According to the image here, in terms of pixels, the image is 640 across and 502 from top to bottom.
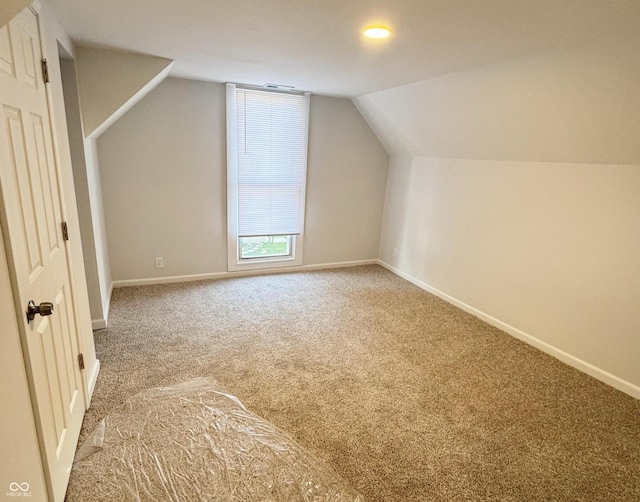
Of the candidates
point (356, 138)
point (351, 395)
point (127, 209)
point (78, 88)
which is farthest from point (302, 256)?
point (78, 88)

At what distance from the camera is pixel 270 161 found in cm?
396

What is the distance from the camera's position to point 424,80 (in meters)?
2.81

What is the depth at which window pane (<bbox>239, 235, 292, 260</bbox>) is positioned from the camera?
4.27 m

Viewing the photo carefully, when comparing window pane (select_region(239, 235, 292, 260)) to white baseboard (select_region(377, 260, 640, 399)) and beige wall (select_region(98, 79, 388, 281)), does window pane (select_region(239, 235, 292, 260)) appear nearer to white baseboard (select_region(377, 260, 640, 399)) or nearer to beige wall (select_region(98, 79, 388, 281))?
beige wall (select_region(98, 79, 388, 281))

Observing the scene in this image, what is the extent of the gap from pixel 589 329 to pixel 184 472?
2.79 meters

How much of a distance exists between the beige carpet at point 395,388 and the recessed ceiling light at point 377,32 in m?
2.09

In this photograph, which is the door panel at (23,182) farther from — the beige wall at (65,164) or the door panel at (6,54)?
the beige wall at (65,164)

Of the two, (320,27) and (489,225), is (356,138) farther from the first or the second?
(320,27)

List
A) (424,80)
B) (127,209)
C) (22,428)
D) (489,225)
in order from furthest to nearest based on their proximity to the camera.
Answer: (127,209) < (489,225) < (424,80) < (22,428)

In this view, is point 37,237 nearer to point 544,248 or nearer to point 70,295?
point 70,295

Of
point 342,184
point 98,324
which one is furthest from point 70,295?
point 342,184

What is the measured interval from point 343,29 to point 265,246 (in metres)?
2.92

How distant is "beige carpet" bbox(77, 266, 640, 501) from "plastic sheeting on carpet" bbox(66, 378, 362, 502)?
111 millimetres

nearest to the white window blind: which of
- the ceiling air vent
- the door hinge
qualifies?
the ceiling air vent
